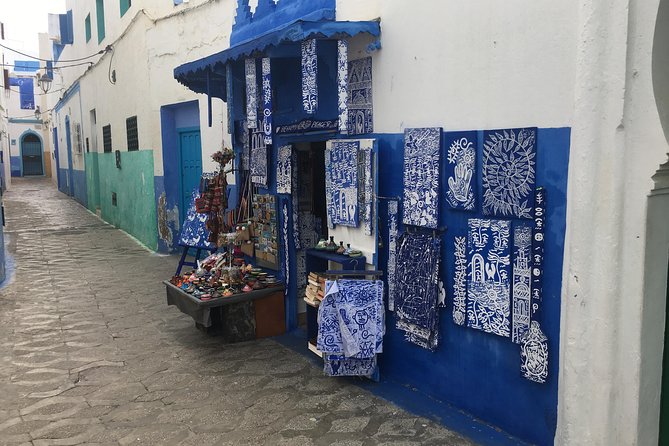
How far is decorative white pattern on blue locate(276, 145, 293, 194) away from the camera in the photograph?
6492 millimetres

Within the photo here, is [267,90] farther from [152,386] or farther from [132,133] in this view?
[132,133]

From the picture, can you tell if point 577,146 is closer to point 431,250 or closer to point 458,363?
point 431,250

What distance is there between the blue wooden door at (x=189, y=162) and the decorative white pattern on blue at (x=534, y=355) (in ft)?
24.5

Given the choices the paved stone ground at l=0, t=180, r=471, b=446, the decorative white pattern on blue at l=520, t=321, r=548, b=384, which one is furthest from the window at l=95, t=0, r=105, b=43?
the decorative white pattern on blue at l=520, t=321, r=548, b=384

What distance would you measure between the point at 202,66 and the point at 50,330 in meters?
3.54

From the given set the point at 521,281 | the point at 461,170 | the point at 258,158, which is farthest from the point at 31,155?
the point at 521,281

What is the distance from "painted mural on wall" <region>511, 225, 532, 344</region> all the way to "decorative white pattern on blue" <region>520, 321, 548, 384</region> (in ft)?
0.17

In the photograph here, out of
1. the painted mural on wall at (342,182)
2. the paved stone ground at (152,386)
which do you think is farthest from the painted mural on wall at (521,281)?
the painted mural on wall at (342,182)

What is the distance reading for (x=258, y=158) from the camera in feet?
23.2

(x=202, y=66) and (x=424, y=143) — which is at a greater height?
(x=202, y=66)

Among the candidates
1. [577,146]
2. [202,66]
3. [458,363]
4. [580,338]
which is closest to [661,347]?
[580,338]

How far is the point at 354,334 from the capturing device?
4.99m

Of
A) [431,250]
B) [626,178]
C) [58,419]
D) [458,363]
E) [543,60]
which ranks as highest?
[543,60]

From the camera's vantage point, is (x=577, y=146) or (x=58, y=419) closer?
(x=577, y=146)
